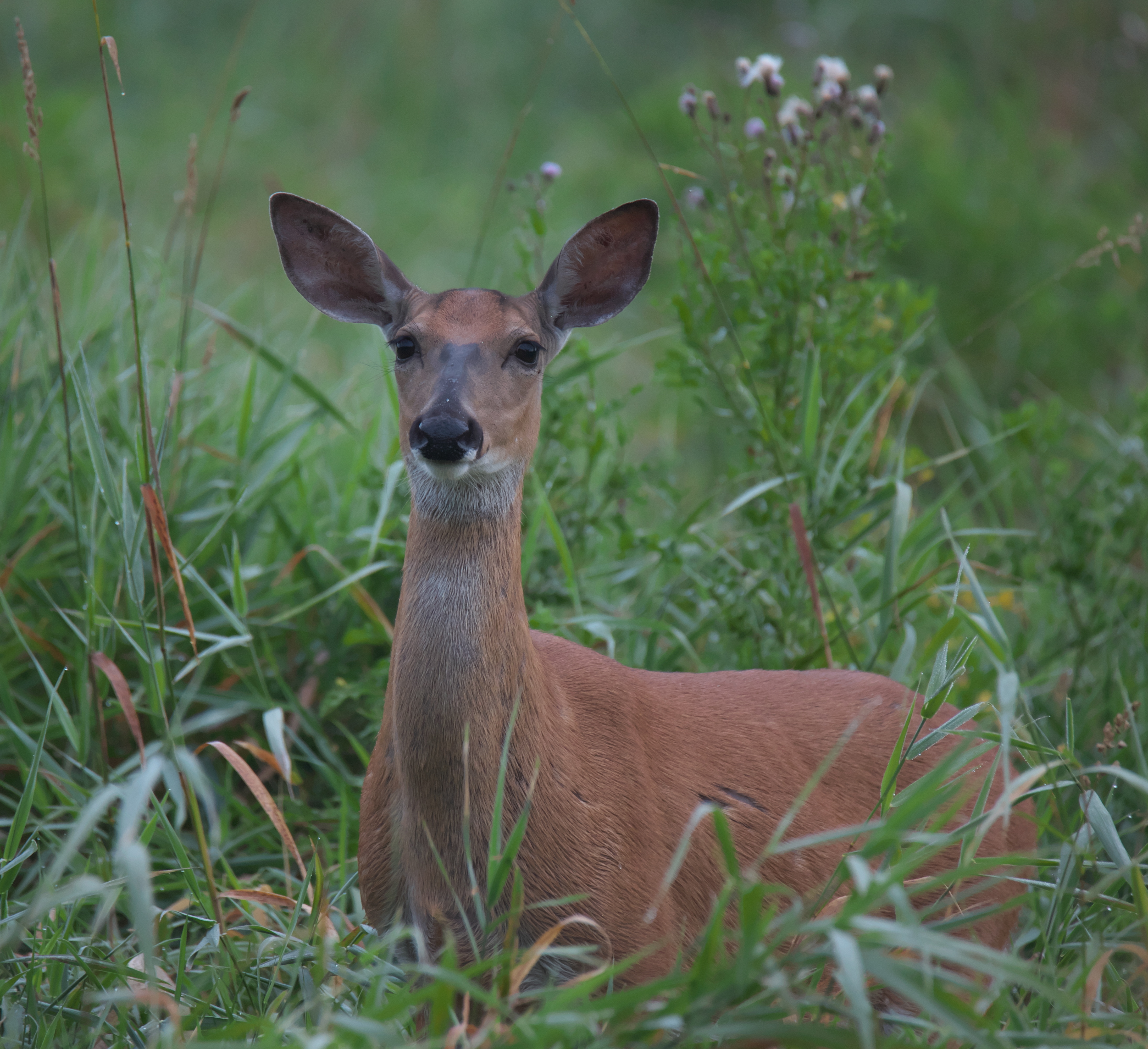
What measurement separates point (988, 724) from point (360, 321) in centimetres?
216

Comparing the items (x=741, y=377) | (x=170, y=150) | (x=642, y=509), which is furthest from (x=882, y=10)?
(x=741, y=377)

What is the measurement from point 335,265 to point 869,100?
73.7 inches

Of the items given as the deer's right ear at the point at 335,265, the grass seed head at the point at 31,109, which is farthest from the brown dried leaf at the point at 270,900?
the grass seed head at the point at 31,109

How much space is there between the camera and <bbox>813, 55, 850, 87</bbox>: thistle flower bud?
13.3 feet

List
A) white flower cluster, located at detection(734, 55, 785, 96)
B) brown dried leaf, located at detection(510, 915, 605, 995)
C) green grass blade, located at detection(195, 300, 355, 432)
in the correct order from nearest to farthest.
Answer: brown dried leaf, located at detection(510, 915, 605, 995)
white flower cluster, located at detection(734, 55, 785, 96)
green grass blade, located at detection(195, 300, 355, 432)

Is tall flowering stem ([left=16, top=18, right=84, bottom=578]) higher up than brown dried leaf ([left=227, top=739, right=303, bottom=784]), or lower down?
higher up

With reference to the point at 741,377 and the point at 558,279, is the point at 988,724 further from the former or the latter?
the point at 558,279

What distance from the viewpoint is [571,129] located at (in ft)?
32.4

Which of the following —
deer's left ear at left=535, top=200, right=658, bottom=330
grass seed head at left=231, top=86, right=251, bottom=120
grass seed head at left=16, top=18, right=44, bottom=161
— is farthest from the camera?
grass seed head at left=231, top=86, right=251, bottom=120

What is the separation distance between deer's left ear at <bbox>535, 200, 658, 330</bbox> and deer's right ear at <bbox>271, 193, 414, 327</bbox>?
40 cm

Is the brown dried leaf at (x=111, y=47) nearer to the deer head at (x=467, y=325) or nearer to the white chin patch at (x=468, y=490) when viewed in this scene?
the deer head at (x=467, y=325)

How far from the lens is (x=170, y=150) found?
29.2 ft

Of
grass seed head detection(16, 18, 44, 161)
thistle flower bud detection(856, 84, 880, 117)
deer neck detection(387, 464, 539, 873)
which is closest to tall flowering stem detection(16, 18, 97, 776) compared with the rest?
grass seed head detection(16, 18, 44, 161)

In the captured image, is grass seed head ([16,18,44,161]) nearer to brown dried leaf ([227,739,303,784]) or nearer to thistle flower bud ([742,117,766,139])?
brown dried leaf ([227,739,303,784])
